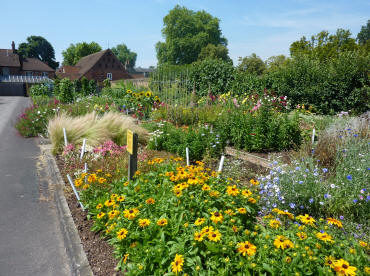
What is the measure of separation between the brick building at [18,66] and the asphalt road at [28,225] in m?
53.1

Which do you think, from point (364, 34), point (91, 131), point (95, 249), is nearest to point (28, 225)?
point (95, 249)

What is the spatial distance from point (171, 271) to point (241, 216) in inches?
37.8

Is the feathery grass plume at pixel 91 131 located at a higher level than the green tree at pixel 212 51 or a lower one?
lower

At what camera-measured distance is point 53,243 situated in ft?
11.9

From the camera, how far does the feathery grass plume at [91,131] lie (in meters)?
7.66

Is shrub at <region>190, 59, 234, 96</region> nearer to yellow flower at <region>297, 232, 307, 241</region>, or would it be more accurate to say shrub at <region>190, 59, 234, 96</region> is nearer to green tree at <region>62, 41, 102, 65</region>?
yellow flower at <region>297, 232, 307, 241</region>

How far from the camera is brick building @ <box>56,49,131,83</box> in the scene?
148 feet

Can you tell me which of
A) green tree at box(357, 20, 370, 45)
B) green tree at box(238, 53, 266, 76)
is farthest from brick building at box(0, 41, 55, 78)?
green tree at box(357, 20, 370, 45)

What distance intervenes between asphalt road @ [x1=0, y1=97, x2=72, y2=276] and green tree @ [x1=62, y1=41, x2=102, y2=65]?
5623 centimetres

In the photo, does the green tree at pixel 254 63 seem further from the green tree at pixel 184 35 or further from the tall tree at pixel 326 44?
the green tree at pixel 184 35

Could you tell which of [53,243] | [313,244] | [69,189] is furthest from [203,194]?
[69,189]

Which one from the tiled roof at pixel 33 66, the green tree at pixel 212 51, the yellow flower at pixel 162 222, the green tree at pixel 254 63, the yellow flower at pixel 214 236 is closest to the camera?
the yellow flower at pixel 214 236

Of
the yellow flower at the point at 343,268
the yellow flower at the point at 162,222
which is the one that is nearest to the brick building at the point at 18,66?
the yellow flower at the point at 162,222

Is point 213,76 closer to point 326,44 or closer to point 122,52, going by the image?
point 326,44
